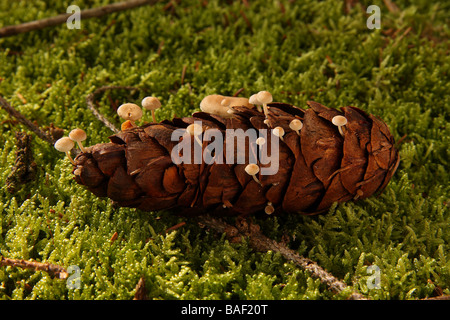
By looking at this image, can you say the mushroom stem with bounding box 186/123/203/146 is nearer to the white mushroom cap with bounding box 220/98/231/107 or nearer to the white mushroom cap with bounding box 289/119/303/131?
the white mushroom cap with bounding box 289/119/303/131

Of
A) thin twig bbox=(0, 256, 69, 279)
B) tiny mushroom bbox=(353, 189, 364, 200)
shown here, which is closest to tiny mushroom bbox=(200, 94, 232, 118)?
tiny mushroom bbox=(353, 189, 364, 200)

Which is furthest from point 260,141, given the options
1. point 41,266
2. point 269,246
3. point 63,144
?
point 41,266

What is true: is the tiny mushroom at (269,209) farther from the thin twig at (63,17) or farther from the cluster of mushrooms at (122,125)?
the thin twig at (63,17)

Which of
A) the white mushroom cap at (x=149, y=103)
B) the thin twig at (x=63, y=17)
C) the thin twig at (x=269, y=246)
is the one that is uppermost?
the thin twig at (x=63, y=17)

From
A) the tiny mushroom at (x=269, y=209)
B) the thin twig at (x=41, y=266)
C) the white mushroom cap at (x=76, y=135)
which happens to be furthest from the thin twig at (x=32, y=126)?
the tiny mushroom at (x=269, y=209)

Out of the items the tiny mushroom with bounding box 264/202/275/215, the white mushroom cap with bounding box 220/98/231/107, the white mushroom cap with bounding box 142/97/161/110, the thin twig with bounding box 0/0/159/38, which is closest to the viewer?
the tiny mushroom with bounding box 264/202/275/215
